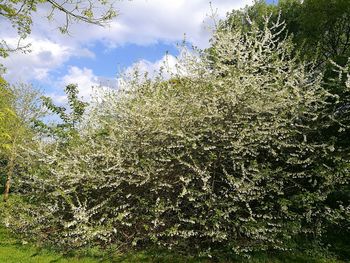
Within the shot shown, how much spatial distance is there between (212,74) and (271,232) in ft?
15.2

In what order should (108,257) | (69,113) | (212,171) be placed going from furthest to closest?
(69,113)
(212,171)
(108,257)

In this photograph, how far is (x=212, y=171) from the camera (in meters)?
10.0

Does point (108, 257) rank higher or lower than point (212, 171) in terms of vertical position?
lower

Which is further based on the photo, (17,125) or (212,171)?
(17,125)

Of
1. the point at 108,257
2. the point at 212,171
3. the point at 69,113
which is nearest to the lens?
the point at 108,257

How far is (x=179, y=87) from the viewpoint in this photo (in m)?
10.8

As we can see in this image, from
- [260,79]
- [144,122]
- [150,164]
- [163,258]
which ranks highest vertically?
[260,79]

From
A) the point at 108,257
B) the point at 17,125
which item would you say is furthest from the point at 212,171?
the point at 17,125

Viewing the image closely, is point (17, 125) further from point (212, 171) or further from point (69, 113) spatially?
point (212, 171)

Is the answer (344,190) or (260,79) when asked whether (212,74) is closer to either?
(260,79)

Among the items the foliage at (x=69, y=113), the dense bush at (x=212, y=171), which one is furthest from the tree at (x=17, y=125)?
the dense bush at (x=212, y=171)

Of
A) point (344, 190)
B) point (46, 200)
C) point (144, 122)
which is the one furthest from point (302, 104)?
point (46, 200)

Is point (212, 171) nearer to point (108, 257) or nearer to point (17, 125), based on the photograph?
point (108, 257)

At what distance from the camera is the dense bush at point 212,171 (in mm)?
9234
